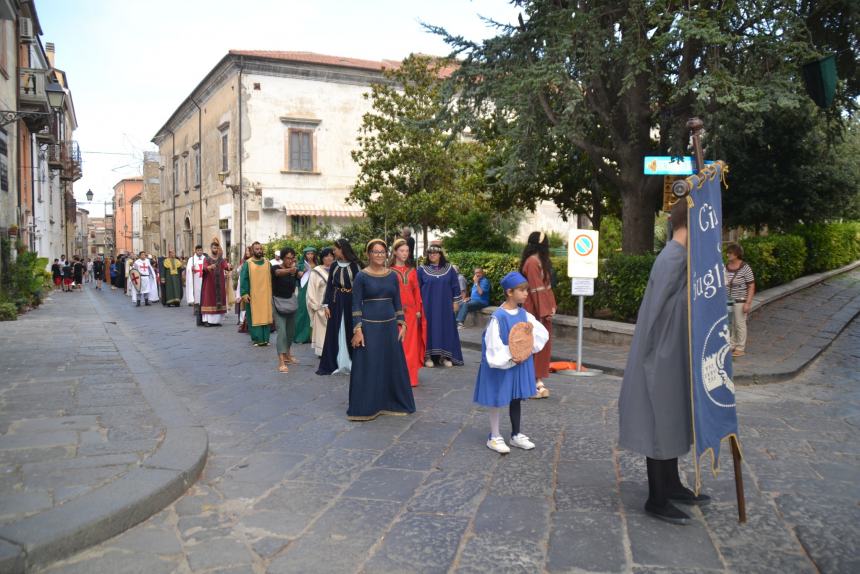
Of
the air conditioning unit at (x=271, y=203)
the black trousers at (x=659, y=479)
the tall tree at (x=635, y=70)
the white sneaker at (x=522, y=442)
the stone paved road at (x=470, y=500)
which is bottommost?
the stone paved road at (x=470, y=500)

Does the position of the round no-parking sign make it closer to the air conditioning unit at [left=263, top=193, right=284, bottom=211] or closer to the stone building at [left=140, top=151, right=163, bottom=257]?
the air conditioning unit at [left=263, top=193, right=284, bottom=211]

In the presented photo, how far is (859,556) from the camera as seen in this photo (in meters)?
3.63

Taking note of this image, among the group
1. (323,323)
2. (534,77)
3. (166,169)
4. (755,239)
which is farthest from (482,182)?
(166,169)

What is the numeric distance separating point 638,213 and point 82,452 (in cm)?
1057

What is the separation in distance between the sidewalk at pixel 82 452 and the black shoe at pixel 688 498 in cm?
304

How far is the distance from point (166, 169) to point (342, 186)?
18453mm

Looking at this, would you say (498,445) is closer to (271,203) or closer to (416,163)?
(416,163)

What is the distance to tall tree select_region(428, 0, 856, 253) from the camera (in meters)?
10.0

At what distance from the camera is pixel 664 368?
3.97 metres

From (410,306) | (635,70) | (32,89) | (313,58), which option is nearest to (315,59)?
(313,58)

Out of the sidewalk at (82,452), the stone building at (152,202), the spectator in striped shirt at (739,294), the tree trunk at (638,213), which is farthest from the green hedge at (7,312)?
the stone building at (152,202)

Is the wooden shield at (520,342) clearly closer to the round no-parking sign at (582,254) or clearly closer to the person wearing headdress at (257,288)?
the round no-parking sign at (582,254)

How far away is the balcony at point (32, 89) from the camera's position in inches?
803

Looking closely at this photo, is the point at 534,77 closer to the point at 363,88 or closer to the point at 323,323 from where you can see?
the point at 323,323
